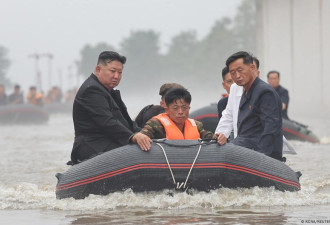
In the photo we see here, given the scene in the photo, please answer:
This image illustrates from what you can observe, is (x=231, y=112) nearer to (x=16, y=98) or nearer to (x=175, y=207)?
(x=175, y=207)

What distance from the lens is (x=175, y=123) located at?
8.27 metres

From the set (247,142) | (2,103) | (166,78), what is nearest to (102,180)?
(247,142)

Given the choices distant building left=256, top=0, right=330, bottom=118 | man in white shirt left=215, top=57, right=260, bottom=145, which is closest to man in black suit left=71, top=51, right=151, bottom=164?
man in white shirt left=215, top=57, right=260, bottom=145

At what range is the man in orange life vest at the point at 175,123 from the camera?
8.05m

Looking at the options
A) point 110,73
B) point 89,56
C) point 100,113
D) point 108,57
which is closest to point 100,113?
point 100,113

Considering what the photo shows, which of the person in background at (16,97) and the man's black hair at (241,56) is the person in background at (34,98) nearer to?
the person in background at (16,97)

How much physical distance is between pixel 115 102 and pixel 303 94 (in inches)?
1334

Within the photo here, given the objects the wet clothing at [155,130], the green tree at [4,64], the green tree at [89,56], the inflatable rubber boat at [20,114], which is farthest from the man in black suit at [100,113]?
the green tree at [89,56]

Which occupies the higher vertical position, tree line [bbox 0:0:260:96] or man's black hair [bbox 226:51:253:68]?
tree line [bbox 0:0:260:96]

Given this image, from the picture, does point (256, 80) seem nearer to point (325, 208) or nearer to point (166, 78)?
point (325, 208)

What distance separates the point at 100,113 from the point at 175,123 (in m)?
0.71

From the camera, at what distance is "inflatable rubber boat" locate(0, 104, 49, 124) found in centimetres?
3225

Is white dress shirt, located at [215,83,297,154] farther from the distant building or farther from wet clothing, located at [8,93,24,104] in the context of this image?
the distant building

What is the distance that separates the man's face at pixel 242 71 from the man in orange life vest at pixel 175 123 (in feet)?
1.89
